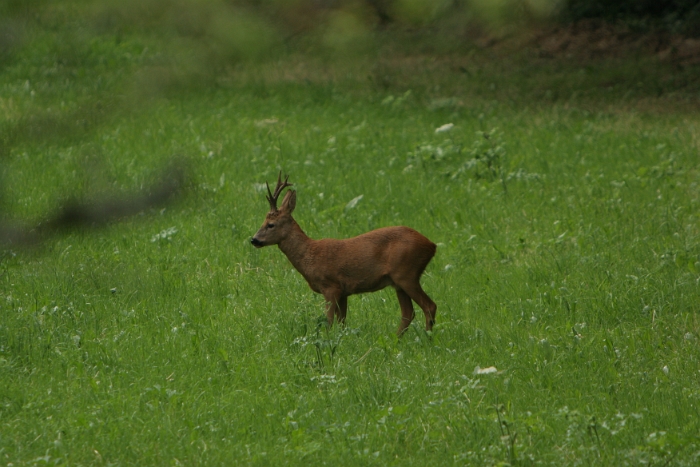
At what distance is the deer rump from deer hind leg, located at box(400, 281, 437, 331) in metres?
0.04

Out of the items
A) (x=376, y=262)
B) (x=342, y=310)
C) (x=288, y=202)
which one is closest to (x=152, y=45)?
(x=376, y=262)

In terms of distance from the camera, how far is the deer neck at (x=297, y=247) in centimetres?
725

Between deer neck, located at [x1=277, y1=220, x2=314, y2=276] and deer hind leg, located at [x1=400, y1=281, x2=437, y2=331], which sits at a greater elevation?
deer neck, located at [x1=277, y1=220, x2=314, y2=276]

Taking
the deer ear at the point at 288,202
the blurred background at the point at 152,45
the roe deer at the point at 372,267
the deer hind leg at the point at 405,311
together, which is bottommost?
the deer hind leg at the point at 405,311

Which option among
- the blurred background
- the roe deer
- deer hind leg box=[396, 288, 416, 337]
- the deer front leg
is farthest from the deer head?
the blurred background

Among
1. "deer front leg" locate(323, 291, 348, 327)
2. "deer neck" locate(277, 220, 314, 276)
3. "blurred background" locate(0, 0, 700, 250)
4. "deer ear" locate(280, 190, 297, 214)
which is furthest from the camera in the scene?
"deer ear" locate(280, 190, 297, 214)

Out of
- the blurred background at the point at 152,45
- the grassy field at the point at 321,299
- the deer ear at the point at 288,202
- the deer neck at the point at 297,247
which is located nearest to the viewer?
the blurred background at the point at 152,45

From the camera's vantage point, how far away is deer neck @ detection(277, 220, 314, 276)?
7.25 m

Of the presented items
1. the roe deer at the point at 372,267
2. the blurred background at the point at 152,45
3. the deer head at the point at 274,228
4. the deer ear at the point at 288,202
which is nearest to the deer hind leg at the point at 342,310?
the roe deer at the point at 372,267

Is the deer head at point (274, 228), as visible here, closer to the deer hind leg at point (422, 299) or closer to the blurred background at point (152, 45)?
the deer hind leg at point (422, 299)

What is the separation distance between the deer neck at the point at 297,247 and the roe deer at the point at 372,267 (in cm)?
1

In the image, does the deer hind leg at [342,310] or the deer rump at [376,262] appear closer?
the deer rump at [376,262]

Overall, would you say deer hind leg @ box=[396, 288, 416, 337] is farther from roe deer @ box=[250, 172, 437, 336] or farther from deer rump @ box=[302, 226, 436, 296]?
deer rump @ box=[302, 226, 436, 296]

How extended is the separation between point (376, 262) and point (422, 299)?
0.42 metres
